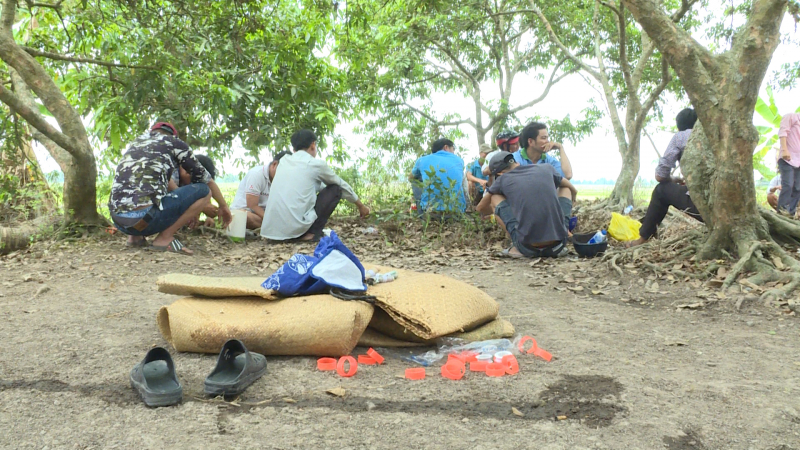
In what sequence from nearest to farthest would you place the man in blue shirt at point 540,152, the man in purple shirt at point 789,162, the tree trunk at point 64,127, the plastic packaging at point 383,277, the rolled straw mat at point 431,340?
the rolled straw mat at point 431,340, the plastic packaging at point 383,277, the tree trunk at point 64,127, the man in blue shirt at point 540,152, the man in purple shirt at point 789,162

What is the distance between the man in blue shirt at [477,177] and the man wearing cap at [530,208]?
6.40 feet

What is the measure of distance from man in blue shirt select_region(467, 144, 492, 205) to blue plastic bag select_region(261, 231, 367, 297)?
200 inches

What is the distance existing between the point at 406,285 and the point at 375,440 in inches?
49.5

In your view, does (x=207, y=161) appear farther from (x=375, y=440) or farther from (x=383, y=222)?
(x=375, y=440)

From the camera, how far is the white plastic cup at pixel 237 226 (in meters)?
6.72

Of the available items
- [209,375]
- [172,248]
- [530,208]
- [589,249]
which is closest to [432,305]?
[209,375]

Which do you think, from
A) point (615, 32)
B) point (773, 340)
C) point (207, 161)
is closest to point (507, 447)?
point (773, 340)

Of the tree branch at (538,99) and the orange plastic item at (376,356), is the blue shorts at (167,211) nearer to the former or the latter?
the orange plastic item at (376,356)

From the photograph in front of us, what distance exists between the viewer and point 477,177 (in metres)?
8.60

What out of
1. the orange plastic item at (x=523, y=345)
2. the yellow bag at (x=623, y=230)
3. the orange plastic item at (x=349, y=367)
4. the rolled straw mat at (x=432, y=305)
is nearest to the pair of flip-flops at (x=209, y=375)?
the orange plastic item at (x=349, y=367)

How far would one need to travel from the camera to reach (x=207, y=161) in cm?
644

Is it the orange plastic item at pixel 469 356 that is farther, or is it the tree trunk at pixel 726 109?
the tree trunk at pixel 726 109

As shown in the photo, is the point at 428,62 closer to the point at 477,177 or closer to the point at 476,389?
the point at 477,177

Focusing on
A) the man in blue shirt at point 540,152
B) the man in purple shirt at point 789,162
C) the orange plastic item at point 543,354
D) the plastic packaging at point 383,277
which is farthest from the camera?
the man in purple shirt at point 789,162
